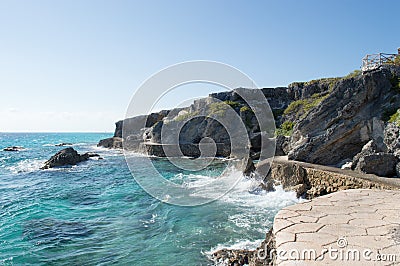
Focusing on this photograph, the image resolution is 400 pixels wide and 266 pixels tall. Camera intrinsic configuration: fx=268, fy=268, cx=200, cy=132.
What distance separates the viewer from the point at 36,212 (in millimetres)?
12258

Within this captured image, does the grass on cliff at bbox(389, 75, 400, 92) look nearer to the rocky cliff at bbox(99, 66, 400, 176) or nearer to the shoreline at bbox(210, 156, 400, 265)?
the rocky cliff at bbox(99, 66, 400, 176)

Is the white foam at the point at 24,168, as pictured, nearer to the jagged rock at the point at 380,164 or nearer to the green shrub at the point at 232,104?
the green shrub at the point at 232,104

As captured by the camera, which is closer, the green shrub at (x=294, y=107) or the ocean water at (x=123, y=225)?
the ocean water at (x=123, y=225)

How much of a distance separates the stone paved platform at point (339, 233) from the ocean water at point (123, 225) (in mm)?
3582

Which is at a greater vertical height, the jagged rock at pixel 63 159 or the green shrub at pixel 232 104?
the green shrub at pixel 232 104

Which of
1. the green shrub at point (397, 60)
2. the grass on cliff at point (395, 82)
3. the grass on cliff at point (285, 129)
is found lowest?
the grass on cliff at point (285, 129)

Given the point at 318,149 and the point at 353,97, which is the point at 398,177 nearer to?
the point at 318,149

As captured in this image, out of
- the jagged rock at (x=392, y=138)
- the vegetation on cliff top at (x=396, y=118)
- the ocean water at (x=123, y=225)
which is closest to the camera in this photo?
the ocean water at (x=123, y=225)

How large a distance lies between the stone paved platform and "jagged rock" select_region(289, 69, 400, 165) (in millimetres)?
10962

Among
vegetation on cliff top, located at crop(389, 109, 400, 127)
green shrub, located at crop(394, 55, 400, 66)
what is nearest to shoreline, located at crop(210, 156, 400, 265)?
vegetation on cliff top, located at crop(389, 109, 400, 127)

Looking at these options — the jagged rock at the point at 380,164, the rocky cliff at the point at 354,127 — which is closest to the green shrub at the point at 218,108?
the rocky cliff at the point at 354,127

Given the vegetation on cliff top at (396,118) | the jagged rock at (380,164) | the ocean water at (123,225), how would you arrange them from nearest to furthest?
the ocean water at (123,225), the jagged rock at (380,164), the vegetation on cliff top at (396,118)

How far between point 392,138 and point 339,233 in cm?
1240

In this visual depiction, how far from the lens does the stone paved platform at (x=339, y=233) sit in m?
3.18
